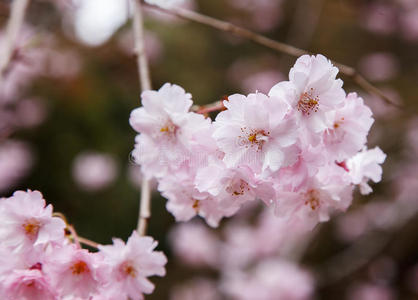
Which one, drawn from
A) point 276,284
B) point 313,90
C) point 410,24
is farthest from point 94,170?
point 410,24

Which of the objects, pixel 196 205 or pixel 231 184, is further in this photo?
pixel 196 205

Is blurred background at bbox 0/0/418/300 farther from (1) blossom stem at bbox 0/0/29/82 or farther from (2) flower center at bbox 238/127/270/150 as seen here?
(2) flower center at bbox 238/127/270/150

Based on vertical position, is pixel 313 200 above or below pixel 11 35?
below

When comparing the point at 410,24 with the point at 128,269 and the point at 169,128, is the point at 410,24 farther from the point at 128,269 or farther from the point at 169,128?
the point at 128,269

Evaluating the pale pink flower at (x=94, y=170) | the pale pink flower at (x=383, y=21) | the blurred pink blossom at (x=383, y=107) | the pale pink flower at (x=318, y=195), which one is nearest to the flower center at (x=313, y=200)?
the pale pink flower at (x=318, y=195)

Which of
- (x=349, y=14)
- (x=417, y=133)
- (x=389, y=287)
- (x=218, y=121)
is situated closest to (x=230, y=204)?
(x=218, y=121)

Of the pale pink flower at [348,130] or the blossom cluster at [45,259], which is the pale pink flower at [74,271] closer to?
the blossom cluster at [45,259]

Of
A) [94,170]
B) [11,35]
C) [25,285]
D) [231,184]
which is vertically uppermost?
[94,170]
